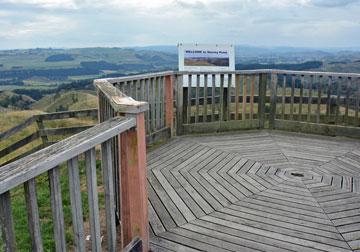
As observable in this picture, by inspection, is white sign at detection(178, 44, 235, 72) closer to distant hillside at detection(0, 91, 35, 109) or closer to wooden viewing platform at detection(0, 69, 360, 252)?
wooden viewing platform at detection(0, 69, 360, 252)

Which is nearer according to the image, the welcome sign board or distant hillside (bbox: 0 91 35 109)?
the welcome sign board

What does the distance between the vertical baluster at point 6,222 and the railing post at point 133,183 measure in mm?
1035

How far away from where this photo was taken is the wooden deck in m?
3.02

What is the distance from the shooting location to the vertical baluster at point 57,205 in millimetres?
1739

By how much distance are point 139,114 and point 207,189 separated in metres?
1.92

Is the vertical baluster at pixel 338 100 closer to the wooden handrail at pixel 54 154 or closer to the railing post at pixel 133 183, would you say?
the railing post at pixel 133 183

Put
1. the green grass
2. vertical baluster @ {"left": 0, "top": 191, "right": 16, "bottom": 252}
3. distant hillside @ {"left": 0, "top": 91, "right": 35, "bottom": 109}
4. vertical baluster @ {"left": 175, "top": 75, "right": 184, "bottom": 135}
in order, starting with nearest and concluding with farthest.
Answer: vertical baluster @ {"left": 0, "top": 191, "right": 16, "bottom": 252}
the green grass
vertical baluster @ {"left": 175, "top": 75, "right": 184, "bottom": 135}
distant hillside @ {"left": 0, "top": 91, "right": 35, "bottom": 109}

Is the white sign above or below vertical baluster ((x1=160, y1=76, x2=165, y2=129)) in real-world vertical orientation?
above

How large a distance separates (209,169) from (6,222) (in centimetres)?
345

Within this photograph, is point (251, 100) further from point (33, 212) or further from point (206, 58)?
point (33, 212)

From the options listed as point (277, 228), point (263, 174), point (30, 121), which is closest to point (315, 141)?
point (263, 174)

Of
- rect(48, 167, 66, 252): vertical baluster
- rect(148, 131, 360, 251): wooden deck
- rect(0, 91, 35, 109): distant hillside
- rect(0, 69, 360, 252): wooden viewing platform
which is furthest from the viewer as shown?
rect(0, 91, 35, 109): distant hillside

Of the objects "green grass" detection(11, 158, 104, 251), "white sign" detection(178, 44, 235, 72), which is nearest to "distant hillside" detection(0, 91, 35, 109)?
"white sign" detection(178, 44, 235, 72)

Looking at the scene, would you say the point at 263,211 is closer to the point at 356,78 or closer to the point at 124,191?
the point at 124,191
